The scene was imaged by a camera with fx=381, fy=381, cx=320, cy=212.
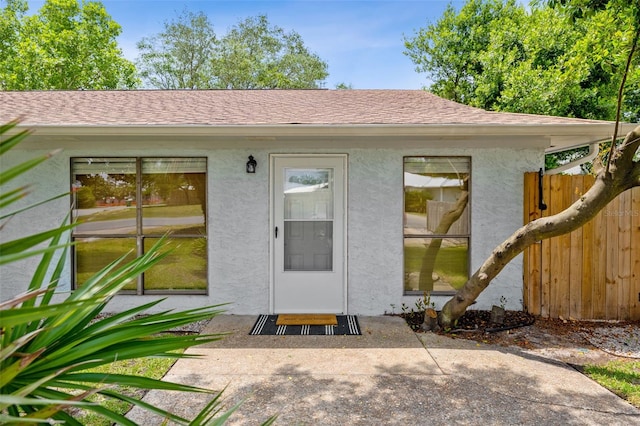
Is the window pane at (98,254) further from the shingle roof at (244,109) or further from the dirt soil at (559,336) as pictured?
the dirt soil at (559,336)

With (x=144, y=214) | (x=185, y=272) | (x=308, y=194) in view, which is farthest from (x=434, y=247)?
(x=144, y=214)

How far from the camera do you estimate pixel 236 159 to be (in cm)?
532

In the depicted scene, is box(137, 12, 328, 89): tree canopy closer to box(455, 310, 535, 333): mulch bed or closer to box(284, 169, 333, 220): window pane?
box(284, 169, 333, 220): window pane

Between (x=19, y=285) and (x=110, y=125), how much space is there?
2839 mm

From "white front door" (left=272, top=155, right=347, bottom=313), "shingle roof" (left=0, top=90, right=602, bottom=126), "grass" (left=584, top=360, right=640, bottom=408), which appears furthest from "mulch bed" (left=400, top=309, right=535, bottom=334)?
"shingle roof" (left=0, top=90, right=602, bottom=126)

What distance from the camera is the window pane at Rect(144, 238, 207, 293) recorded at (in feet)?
17.7

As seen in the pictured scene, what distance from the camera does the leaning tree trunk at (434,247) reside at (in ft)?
17.7

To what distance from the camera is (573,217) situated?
3891 millimetres

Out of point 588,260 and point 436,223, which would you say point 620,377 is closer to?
point 588,260

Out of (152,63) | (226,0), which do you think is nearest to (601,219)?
(226,0)

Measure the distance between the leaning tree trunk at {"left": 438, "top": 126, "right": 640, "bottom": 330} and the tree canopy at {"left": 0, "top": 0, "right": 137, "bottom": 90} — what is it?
20.3 metres

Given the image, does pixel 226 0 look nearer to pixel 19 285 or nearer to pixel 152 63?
pixel 152 63

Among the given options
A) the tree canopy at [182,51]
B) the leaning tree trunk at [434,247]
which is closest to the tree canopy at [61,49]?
the tree canopy at [182,51]

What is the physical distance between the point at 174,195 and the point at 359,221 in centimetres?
264
